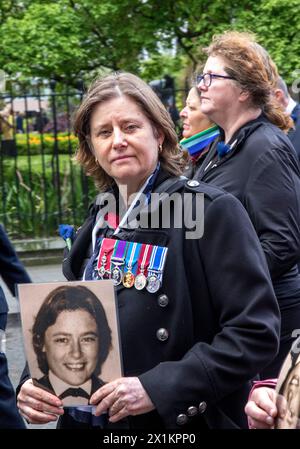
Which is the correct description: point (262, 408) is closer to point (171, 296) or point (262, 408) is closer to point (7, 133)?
point (171, 296)

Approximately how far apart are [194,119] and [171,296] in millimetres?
2761

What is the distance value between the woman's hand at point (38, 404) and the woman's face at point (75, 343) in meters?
0.09

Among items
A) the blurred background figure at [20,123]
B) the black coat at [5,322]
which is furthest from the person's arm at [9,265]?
the blurred background figure at [20,123]

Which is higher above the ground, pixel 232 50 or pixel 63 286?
pixel 232 50

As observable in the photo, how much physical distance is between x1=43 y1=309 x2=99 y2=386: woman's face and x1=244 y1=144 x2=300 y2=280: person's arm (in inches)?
56.9

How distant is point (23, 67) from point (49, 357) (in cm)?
955

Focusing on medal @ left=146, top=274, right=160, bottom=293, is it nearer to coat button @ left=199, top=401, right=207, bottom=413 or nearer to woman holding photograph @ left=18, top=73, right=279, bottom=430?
woman holding photograph @ left=18, top=73, right=279, bottom=430

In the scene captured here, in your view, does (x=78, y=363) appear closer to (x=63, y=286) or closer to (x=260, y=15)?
(x=63, y=286)

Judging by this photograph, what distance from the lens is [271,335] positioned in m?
2.60

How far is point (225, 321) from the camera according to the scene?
263 centimetres

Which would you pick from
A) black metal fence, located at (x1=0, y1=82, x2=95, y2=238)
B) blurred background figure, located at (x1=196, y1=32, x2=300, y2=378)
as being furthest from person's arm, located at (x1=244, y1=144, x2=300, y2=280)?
black metal fence, located at (x1=0, y1=82, x2=95, y2=238)

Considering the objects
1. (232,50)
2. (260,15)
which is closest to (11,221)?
(260,15)

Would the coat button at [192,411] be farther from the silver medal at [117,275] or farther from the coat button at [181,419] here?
the silver medal at [117,275]

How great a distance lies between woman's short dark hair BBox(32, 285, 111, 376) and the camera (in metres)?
2.52
